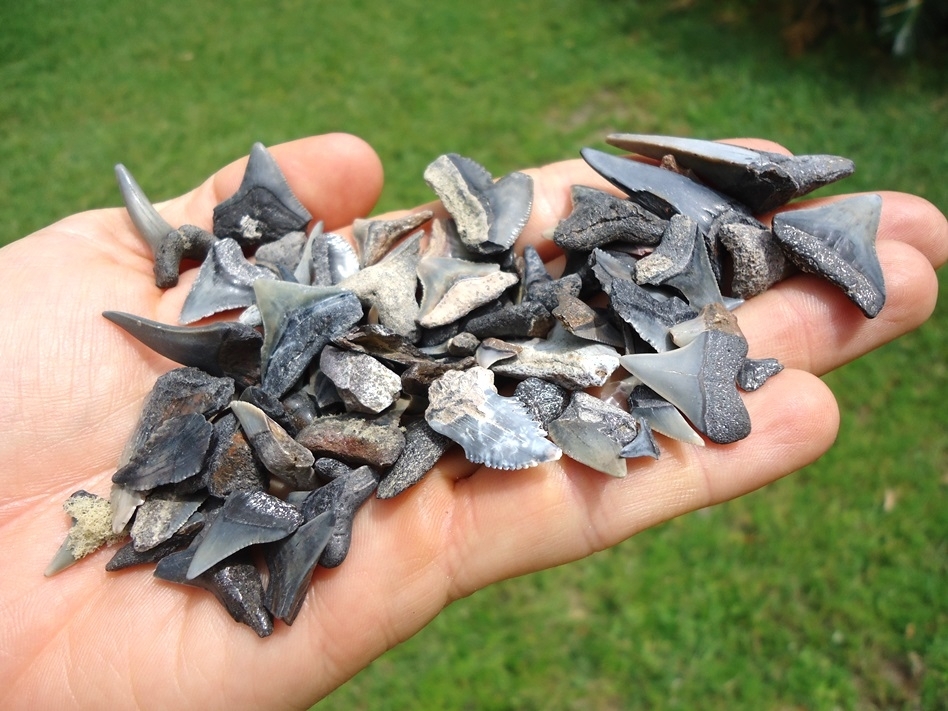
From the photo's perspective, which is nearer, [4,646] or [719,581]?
[4,646]

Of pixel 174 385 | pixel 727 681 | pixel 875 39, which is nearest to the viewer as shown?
pixel 174 385

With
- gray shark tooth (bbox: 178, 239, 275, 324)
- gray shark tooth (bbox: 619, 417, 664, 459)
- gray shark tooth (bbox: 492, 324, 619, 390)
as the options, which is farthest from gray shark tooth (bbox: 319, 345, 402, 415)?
gray shark tooth (bbox: 619, 417, 664, 459)

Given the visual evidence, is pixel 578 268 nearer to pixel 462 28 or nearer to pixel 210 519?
pixel 210 519

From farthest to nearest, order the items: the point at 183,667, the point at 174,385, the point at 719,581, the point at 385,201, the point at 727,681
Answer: the point at 385,201 < the point at 719,581 < the point at 727,681 < the point at 174,385 < the point at 183,667

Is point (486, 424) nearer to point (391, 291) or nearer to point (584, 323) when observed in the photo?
point (584, 323)

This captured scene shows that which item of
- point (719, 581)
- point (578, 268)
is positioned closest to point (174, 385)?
point (578, 268)

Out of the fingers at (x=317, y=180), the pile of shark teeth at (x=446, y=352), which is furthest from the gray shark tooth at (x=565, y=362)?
the fingers at (x=317, y=180)
